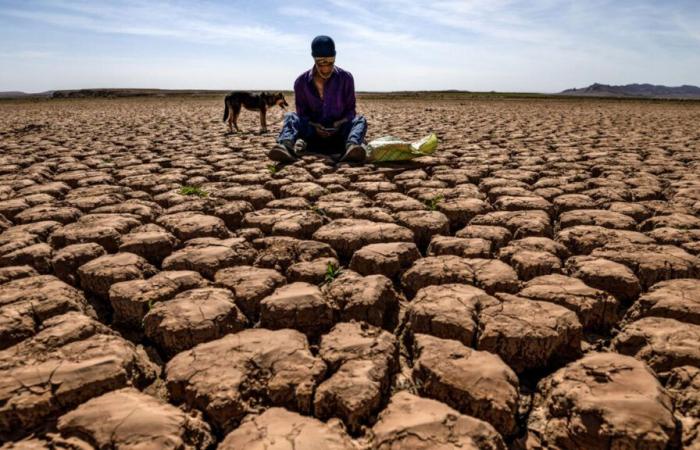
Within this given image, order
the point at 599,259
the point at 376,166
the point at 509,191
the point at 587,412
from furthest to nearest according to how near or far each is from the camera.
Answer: the point at 376,166
the point at 509,191
the point at 599,259
the point at 587,412

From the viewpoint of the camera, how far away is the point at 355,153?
376 cm

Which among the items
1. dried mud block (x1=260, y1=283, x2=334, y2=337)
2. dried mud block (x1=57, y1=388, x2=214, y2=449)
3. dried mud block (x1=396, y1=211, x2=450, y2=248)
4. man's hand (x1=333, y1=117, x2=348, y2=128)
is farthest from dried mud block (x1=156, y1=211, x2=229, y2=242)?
man's hand (x1=333, y1=117, x2=348, y2=128)

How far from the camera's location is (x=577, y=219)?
2.31m

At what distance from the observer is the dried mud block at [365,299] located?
149cm

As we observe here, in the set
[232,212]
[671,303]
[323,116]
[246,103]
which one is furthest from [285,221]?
[246,103]

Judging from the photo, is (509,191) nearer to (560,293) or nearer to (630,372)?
(560,293)

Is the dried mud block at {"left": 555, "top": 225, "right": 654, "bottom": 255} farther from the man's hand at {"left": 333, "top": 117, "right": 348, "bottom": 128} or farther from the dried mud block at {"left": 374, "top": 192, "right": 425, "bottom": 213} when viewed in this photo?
the man's hand at {"left": 333, "top": 117, "right": 348, "bottom": 128}

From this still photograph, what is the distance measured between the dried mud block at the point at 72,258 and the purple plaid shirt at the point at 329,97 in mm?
2559

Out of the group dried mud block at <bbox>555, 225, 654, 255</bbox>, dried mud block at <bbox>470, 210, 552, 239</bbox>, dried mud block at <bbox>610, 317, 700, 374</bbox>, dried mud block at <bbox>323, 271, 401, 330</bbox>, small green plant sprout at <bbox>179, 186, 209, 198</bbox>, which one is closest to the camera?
dried mud block at <bbox>610, 317, 700, 374</bbox>

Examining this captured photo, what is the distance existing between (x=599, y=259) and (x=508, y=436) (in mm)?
1026

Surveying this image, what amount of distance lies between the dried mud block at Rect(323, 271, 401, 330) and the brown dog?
563 cm

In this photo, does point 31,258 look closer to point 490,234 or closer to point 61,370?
point 61,370

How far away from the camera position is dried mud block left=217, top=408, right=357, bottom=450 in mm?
957

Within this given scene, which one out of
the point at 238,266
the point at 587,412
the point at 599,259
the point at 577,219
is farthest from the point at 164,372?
the point at 577,219
